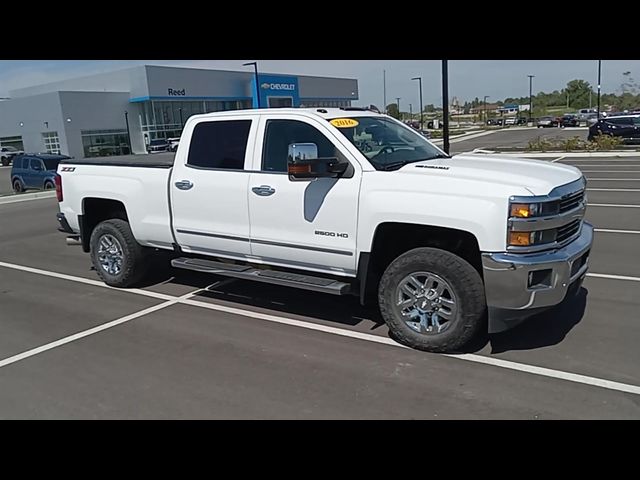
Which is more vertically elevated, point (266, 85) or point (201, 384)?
point (266, 85)

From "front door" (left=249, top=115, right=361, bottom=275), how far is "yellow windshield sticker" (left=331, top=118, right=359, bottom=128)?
110mm

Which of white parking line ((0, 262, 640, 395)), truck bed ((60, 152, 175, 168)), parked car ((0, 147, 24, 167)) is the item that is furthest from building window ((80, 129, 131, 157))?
white parking line ((0, 262, 640, 395))

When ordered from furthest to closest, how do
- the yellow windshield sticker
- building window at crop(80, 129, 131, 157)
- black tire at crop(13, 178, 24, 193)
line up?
1. building window at crop(80, 129, 131, 157)
2. black tire at crop(13, 178, 24, 193)
3. the yellow windshield sticker

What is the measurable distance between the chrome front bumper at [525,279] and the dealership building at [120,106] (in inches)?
1969

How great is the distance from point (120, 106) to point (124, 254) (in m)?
49.5

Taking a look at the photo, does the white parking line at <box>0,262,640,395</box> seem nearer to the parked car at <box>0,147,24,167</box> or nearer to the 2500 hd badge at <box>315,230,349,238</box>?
the 2500 hd badge at <box>315,230,349,238</box>

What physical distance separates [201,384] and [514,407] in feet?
7.54

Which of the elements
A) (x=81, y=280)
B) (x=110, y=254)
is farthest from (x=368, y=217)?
(x=81, y=280)

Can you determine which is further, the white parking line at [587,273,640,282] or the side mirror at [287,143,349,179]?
the white parking line at [587,273,640,282]

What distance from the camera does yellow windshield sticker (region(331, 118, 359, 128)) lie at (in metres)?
5.36

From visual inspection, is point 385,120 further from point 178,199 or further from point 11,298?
point 11,298

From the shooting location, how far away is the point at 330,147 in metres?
5.22

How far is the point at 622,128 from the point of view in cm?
3106
